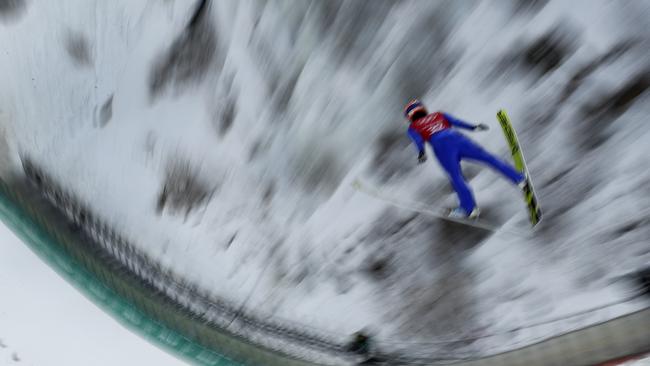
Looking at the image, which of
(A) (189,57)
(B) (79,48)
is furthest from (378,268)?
(B) (79,48)

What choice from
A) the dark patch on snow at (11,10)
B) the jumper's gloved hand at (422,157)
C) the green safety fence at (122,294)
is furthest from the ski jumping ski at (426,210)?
the dark patch on snow at (11,10)

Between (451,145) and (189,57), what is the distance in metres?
0.74

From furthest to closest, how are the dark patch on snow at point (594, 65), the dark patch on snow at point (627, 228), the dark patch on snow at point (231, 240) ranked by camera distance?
1. the dark patch on snow at point (231, 240)
2. the dark patch on snow at point (627, 228)
3. the dark patch on snow at point (594, 65)

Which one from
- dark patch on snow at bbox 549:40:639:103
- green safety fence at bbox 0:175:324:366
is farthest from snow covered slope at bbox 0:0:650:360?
green safety fence at bbox 0:175:324:366

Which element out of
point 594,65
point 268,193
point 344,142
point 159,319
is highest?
point 594,65

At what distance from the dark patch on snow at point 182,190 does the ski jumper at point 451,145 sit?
2.08ft

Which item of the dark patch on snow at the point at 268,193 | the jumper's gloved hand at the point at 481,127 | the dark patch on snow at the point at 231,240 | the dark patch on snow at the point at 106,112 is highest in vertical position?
the jumper's gloved hand at the point at 481,127

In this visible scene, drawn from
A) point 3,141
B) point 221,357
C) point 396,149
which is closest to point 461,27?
point 396,149

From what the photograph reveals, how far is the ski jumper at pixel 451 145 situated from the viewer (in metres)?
1.29

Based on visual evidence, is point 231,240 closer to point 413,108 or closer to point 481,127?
point 413,108

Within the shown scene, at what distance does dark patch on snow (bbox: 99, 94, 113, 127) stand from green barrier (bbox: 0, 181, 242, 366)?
36 cm

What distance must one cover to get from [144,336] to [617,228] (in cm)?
139

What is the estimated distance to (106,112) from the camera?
1.43 meters

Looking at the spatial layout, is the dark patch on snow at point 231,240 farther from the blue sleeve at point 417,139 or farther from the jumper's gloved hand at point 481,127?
the jumper's gloved hand at point 481,127
